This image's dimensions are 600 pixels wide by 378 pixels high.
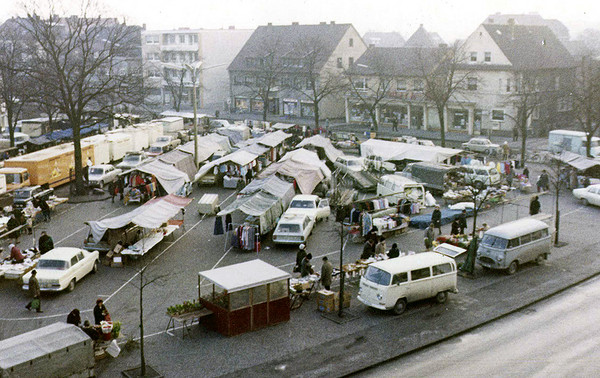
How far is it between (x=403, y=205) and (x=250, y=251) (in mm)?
9585

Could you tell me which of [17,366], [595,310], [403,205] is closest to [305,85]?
[403,205]

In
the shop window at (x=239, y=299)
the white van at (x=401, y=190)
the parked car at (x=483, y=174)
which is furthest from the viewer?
the parked car at (x=483, y=174)

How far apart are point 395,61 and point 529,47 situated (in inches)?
554

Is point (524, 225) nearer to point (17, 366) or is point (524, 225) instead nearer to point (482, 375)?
point (482, 375)

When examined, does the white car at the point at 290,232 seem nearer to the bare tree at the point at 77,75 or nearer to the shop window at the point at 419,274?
the shop window at the point at 419,274

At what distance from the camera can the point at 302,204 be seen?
34562 mm

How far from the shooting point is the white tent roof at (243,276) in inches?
816

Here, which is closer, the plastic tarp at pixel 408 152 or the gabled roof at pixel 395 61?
the plastic tarp at pixel 408 152

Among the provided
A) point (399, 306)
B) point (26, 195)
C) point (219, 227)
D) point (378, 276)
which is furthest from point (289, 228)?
point (26, 195)

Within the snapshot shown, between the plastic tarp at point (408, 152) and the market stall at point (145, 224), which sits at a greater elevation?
the plastic tarp at point (408, 152)

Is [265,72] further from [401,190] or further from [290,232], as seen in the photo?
[290,232]

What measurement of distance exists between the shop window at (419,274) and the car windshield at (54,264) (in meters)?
12.9

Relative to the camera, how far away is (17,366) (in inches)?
632

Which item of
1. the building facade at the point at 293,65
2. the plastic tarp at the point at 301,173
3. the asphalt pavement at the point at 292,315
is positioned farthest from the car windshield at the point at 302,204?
the building facade at the point at 293,65
